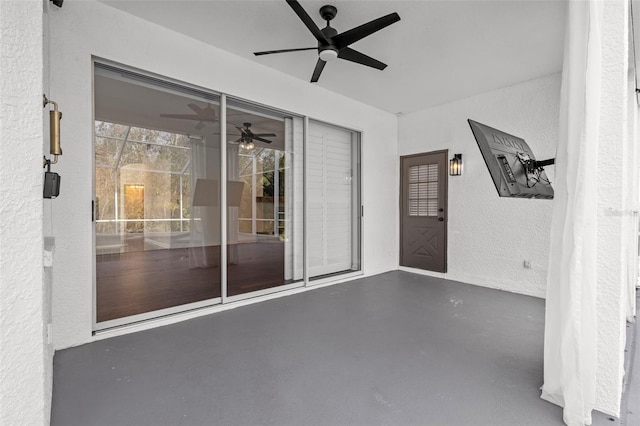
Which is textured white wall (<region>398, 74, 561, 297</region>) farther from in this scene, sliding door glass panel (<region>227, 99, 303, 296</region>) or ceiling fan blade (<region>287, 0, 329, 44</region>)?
ceiling fan blade (<region>287, 0, 329, 44</region>)

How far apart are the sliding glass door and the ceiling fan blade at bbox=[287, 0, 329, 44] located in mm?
1468

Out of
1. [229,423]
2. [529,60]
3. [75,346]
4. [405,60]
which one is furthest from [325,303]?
[529,60]

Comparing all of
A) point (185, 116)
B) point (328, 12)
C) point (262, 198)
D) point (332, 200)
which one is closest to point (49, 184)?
point (185, 116)

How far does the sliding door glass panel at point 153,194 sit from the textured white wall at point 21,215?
86.9 inches

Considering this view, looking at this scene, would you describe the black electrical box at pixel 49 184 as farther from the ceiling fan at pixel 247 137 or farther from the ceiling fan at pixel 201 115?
the ceiling fan at pixel 247 137

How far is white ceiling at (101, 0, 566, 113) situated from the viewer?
2.84 meters

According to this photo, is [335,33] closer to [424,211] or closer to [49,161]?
[49,161]

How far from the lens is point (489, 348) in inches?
104

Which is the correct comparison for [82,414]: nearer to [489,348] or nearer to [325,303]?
[325,303]

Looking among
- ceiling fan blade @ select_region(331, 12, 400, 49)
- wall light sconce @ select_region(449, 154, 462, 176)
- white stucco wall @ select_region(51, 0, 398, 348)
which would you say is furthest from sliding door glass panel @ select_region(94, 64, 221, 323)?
wall light sconce @ select_region(449, 154, 462, 176)

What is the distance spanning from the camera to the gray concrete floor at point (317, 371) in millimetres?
1794

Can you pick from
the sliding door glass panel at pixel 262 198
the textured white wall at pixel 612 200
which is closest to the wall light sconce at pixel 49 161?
the sliding door glass panel at pixel 262 198

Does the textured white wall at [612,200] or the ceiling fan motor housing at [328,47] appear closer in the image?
the textured white wall at [612,200]

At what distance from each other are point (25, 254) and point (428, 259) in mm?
5421
